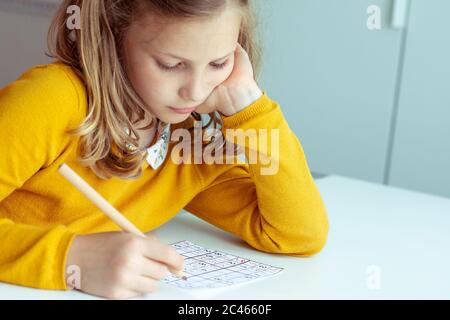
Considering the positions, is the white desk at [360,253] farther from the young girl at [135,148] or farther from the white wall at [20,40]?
the white wall at [20,40]

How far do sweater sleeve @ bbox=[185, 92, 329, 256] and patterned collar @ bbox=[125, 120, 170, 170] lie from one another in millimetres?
81

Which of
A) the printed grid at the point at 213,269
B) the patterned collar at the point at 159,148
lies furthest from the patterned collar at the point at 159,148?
the printed grid at the point at 213,269

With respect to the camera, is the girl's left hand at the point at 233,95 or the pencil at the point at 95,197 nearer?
the pencil at the point at 95,197

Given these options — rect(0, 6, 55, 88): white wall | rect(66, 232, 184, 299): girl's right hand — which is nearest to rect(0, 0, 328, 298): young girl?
rect(66, 232, 184, 299): girl's right hand

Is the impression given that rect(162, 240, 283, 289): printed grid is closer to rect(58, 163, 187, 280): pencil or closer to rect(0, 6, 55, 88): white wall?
rect(58, 163, 187, 280): pencil

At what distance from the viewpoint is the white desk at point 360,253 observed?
0.79m

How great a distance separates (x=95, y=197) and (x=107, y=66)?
22 centimetres

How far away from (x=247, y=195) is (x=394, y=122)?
1.25 meters

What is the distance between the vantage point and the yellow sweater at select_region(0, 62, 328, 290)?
2.52 feet

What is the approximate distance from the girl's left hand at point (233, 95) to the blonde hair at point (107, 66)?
0.27 ft

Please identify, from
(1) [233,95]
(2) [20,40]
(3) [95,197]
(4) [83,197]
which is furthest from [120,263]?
(2) [20,40]

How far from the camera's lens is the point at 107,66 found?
34.4 inches

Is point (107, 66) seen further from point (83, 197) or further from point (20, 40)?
point (20, 40)

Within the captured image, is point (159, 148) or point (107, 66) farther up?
point (107, 66)
